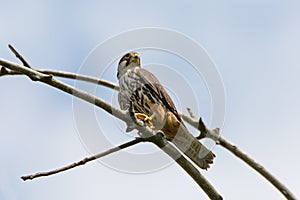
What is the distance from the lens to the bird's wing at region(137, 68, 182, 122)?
704 centimetres

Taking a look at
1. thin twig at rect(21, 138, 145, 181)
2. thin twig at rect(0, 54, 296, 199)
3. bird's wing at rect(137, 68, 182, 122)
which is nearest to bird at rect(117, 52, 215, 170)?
bird's wing at rect(137, 68, 182, 122)

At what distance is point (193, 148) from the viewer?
641 centimetres

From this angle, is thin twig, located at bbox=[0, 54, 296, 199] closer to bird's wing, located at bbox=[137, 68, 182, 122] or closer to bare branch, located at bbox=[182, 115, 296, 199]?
bare branch, located at bbox=[182, 115, 296, 199]

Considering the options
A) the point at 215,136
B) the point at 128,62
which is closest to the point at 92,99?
the point at 215,136

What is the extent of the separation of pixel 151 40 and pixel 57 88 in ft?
7.02

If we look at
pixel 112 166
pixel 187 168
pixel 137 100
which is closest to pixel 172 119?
pixel 137 100

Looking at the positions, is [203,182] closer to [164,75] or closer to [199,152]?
[199,152]

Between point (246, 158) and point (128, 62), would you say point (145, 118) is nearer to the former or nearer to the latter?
point (128, 62)

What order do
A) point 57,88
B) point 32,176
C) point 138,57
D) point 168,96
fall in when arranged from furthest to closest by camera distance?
point 138,57 < point 168,96 < point 32,176 < point 57,88

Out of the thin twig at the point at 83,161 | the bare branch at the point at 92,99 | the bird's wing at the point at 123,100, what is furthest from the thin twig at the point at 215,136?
the bird's wing at the point at 123,100

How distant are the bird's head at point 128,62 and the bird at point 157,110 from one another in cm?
36

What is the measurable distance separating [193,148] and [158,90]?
46.0 inches

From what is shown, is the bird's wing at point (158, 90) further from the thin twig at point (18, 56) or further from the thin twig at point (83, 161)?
the thin twig at point (18, 56)

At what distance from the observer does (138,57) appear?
8.41 meters
